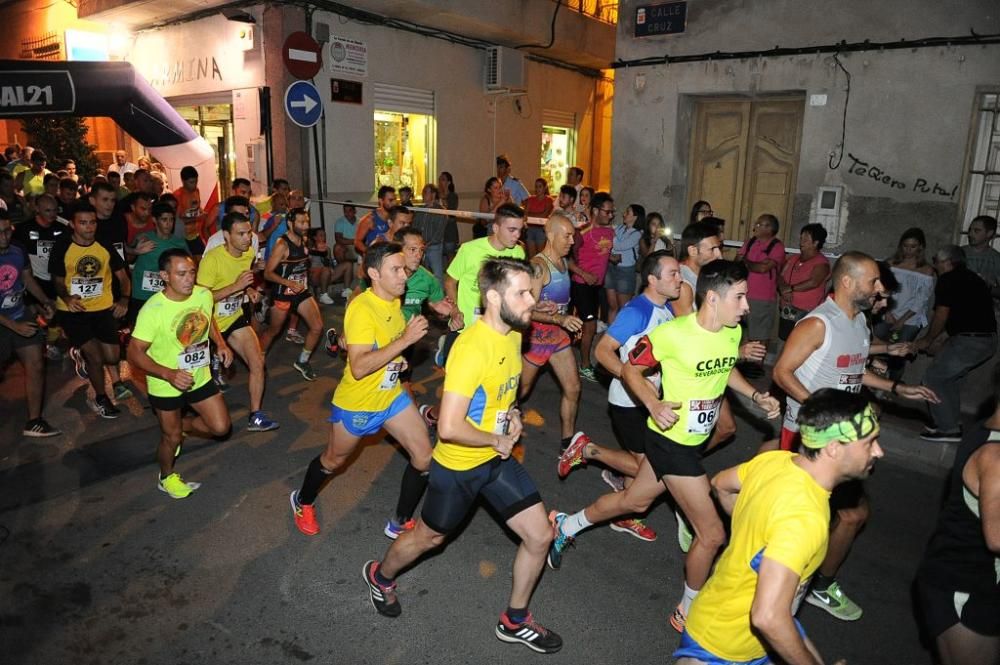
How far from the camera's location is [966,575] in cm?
281

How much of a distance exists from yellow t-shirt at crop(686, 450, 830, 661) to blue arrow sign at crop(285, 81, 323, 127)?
410 inches

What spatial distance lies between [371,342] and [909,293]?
19.5 feet

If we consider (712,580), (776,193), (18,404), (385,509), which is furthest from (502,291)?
(776,193)

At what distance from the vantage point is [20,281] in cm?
632

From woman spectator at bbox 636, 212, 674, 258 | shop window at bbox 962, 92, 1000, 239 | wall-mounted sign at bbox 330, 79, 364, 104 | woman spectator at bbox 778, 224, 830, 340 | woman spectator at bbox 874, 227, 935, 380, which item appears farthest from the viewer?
wall-mounted sign at bbox 330, 79, 364, 104

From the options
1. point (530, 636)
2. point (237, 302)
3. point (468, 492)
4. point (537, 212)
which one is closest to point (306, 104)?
point (537, 212)

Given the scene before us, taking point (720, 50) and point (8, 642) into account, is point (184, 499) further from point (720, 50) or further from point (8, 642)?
point (720, 50)

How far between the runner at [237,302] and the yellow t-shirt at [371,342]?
2267mm

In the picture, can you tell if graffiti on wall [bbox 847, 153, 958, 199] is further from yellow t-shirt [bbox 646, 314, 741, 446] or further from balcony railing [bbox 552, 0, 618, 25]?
balcony railing [bbox 552, 0, 618, 25]

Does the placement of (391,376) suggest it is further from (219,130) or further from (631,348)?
(219,130)

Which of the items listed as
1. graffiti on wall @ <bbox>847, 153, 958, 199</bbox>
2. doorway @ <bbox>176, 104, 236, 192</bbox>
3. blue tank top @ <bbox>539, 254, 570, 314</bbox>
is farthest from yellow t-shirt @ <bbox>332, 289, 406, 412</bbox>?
doorway @ <bbox>176, 104, 236, 192</bbox>

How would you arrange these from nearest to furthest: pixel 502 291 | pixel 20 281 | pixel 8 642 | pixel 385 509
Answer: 1. pixel 502 291
2. pixel 8 642
3. pixel 385 509
4. pixel 20 281

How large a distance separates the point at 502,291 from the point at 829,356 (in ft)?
7.07

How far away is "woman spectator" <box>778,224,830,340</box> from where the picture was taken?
762 cm
